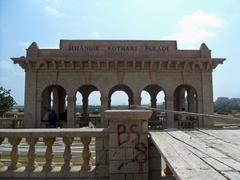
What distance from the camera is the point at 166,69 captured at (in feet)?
73.9

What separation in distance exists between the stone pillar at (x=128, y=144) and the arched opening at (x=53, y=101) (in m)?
17.1

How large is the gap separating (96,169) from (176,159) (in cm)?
283

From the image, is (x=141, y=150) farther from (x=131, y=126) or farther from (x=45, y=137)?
(x=45, y=137)

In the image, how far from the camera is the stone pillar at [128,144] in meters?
5.36

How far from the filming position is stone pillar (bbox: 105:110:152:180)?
5359 mm

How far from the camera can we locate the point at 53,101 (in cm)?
2670

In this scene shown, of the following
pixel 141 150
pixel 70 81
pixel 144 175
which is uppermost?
pixel 70 81

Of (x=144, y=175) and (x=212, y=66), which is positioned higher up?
(x=212, y=66)

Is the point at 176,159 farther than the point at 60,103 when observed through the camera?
No

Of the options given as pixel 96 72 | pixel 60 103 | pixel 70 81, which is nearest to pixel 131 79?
pixel 96 72

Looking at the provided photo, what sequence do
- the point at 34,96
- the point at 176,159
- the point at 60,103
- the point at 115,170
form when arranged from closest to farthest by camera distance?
the point at 176,159 < the point at 115,170 < the point at 34,96 < the point at 60,103

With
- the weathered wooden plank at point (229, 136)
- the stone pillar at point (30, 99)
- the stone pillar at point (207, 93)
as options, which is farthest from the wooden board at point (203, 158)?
the stone pillar at point (30, 99)

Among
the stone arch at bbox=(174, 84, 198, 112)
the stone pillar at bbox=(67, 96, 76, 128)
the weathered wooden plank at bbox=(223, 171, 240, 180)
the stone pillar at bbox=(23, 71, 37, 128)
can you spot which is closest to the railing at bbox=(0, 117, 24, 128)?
the stone pillar at bbox=(23, 71, 37, 128)

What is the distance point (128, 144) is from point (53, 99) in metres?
22.0
